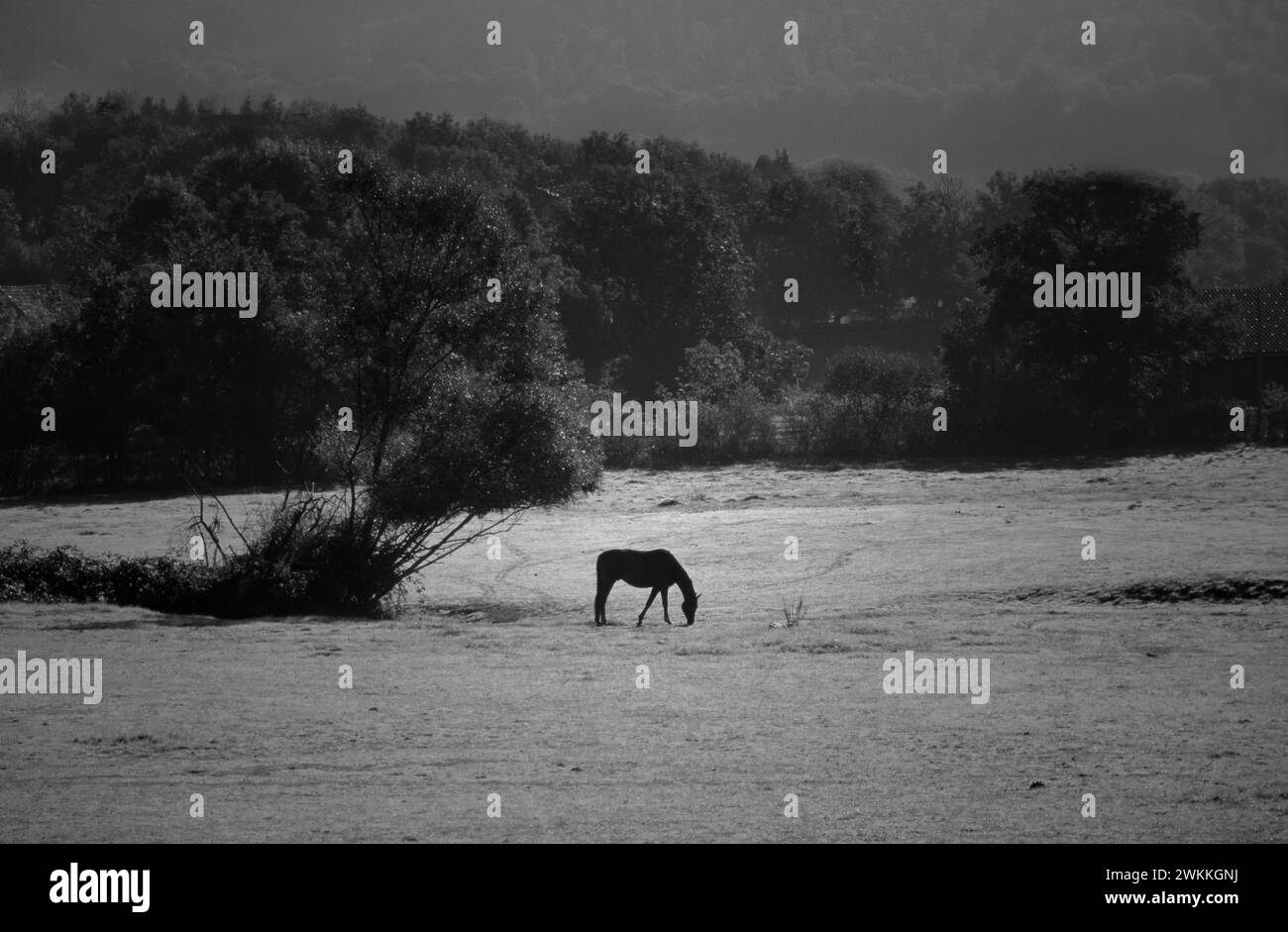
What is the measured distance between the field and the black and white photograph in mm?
121

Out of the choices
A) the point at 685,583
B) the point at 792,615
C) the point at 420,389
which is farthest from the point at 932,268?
the point at 685,583

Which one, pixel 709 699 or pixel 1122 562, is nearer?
pixel 709 699

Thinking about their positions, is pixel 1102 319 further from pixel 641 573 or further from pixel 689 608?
pixel 641 573

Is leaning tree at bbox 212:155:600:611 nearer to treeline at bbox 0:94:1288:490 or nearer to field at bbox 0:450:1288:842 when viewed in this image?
treeline at bbox 0:94:1288:490

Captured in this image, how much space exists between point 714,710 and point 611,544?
2746 cm

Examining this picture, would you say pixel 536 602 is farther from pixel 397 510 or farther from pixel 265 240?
pixel 265 240

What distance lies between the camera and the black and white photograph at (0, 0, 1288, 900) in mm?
18094

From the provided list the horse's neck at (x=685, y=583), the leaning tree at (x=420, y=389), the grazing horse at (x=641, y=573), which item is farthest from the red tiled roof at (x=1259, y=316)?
the grazing horse at (x=641, y=573)

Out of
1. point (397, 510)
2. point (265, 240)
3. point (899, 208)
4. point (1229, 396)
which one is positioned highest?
point (899, 208)

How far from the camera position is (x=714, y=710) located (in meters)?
23.5

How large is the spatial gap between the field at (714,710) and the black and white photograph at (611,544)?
12cm
